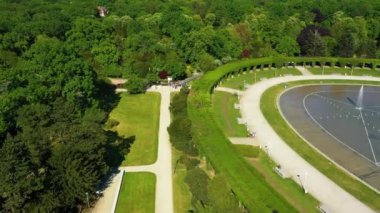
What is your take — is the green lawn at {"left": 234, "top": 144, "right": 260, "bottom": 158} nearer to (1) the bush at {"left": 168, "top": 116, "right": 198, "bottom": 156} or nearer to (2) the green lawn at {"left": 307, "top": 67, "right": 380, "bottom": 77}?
(1) the bush at {"left": 168, "top": 116, "right": 198, "bottom": 156}

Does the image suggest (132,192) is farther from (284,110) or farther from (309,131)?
(284,110)

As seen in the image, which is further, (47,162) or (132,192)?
(132,192)

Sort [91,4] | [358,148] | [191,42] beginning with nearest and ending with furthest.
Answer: [358,148] → [191,42] → [91,4]

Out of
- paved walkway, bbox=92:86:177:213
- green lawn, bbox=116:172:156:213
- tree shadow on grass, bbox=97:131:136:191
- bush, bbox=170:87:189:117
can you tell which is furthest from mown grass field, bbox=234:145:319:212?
tree shadow on grass, bbox=97:131:136:191

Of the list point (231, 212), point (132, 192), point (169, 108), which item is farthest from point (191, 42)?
point (231, 212)

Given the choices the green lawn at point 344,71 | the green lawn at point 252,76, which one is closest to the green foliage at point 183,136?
the green lawn at point 252,76

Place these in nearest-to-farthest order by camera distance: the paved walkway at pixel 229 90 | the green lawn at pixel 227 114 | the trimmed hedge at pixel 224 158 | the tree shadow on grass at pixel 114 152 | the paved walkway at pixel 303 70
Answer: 1. the trimmed hedge at pixel 224 158
2. the tree shadow on grass at pixel 114 152
3. the green lawn at pixel 227 114
4. the paved walkway at pixel 229 90
5. the paved walkway at pixel 303 70

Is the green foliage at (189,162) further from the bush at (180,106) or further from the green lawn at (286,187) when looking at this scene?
the bush at (180,106)
